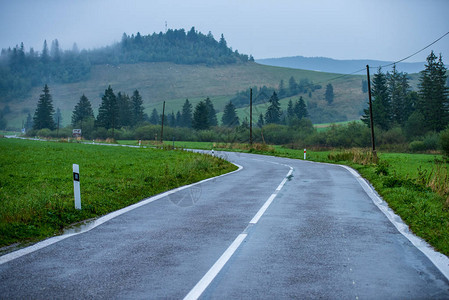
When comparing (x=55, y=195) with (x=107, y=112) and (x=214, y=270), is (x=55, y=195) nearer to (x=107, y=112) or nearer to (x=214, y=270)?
(x=214, y=270)

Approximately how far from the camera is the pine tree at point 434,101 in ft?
246

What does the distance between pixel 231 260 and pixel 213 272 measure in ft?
2.01

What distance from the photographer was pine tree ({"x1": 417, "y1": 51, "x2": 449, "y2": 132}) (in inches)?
2953

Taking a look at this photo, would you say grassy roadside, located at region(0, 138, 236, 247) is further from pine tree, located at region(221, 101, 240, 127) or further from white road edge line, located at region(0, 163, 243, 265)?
pine tree, located at region(221, 101, 240, 127)

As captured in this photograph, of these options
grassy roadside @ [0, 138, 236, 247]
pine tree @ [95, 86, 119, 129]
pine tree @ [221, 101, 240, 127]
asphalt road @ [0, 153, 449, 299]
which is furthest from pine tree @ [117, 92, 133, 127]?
asphalt road @ [0, 153, 449, 299]

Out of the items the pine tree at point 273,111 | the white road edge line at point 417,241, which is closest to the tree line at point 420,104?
the pine tree at point 273,111

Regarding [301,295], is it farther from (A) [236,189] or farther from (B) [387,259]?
(A) [236,189]

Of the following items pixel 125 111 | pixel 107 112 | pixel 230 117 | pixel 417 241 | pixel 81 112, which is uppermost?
pixel 81 112

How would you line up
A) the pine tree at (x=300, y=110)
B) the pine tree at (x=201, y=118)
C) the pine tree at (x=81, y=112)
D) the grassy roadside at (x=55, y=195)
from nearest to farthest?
1. the grassy roadside at (x=55, y=195)
2. the pine tree at (x=201, y=118)
3. the pine tree at (x=81, y=112)
4. the pine tree at (x=300, y=110)

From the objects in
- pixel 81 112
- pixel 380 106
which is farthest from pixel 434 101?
pixel 81 112

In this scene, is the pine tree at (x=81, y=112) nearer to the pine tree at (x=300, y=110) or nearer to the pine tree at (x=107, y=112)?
the pine tree at (x=107, y=112)

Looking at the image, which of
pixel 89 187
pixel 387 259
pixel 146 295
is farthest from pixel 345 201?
pixel 146 295

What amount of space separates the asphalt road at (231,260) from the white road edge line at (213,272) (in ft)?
0.05

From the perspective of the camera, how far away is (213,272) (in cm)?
524
